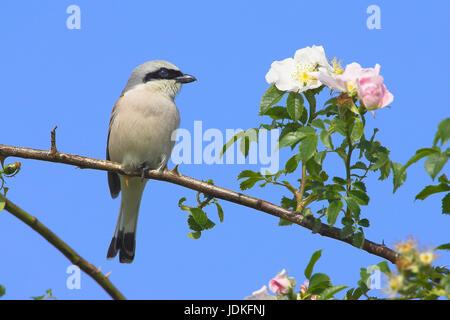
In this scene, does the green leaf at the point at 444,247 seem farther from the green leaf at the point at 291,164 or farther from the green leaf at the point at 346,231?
the green leaf at the point at 291,164

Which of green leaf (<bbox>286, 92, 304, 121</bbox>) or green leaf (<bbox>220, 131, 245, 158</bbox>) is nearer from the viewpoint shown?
green leaf (<bbox>286, 92, 304, 121</bbox>)

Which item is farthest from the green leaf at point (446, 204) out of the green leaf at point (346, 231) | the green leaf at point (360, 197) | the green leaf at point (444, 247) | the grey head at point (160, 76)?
the grey head at point (160, 76)

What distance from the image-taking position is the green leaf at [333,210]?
2.53 metres

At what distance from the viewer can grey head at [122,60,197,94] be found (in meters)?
5.61

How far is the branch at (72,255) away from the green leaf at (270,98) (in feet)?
3.99

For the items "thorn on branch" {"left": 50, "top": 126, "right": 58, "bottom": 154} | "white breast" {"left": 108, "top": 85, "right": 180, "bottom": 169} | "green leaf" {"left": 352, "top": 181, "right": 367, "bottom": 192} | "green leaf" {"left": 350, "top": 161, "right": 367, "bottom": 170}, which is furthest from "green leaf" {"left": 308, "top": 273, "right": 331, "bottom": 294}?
"white breast" {"left": 108, "top": 85, "right": 180, "bottom": 169}

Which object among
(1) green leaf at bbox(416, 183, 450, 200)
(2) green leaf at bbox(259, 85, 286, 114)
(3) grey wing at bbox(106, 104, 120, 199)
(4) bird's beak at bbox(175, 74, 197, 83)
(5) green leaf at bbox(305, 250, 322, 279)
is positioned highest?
(4) bird's beak at bbox(175, 74, 197, 83)

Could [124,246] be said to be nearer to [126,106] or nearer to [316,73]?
[126,106]

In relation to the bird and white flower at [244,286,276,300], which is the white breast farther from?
white flower at [244,286,276,300]

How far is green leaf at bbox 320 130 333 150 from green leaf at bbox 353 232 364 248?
1.47 ft

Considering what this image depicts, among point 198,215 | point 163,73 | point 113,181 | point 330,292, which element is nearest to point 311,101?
point 198,215

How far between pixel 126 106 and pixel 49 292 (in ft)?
10.1
